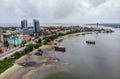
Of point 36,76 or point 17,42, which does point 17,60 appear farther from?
point 17,42

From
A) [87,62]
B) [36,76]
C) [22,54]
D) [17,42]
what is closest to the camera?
[36,76]

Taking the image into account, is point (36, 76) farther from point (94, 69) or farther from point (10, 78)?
point (94, 69)

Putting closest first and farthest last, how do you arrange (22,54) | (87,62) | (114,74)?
(114,74)
(87,62)
(22,54)

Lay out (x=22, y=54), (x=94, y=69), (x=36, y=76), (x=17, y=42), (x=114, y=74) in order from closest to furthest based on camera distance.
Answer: (x=36, y=76), (x=114, y=74), (x=94, y=69), (x=22, y=54), (x=17, y=42)

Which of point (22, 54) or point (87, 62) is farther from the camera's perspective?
point (22, 54)

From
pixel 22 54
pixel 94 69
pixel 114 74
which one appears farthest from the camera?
pixel 22 54

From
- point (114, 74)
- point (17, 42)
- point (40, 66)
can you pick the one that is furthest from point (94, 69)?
point (17, 42)

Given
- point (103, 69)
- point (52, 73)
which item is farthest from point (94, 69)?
point (52, 73)

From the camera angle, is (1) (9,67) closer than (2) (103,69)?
Yes
